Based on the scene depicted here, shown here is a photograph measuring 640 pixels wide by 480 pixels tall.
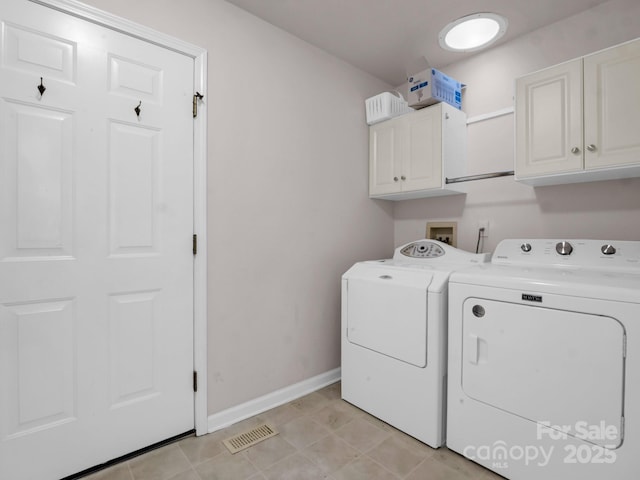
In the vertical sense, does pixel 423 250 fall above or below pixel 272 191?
below

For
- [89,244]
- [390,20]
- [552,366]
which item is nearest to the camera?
[552,366]

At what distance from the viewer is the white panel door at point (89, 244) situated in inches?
53.2

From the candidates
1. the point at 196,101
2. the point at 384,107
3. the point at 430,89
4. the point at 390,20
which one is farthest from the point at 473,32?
the point at 196,101

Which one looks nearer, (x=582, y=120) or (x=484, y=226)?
(x=582, y=120)

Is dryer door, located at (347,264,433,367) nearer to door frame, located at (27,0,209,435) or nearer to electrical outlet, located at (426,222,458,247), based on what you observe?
electrical outlet, located at (426,222,458,247)

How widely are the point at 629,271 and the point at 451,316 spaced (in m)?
0.86

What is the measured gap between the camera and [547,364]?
136 cm

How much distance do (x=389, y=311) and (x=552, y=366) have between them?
804 millimetres

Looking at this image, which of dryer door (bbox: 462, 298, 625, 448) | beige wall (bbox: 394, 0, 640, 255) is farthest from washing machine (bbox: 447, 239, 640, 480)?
beige wall (bbox: 394, 0, 640, 255)

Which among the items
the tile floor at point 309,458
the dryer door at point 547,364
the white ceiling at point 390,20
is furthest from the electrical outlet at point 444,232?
the tile floor at point 309,458

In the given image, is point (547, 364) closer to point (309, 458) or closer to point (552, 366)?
point (552, 366)

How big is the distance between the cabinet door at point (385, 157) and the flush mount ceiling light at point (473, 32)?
0.62 m

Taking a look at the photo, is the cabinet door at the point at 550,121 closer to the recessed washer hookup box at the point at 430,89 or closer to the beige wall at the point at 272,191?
the recessed washer hookup box at the point at 430,89

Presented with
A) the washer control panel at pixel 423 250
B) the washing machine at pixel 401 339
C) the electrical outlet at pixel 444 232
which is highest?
the electrical outlet at pixel 444 232
